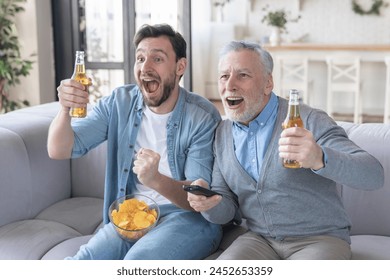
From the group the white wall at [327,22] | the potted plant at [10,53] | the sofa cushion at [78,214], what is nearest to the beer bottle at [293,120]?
the sofa cushion at [78,214]

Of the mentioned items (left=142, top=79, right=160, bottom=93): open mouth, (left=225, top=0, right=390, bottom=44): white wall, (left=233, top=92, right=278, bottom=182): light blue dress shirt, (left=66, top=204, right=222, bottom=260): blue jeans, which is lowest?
(left=66, top=204, right=222, bottom=260): blue jeans

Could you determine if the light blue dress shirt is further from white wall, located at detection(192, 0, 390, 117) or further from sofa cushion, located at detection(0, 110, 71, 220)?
white wall, located at detection(192, 0, 390, 117)

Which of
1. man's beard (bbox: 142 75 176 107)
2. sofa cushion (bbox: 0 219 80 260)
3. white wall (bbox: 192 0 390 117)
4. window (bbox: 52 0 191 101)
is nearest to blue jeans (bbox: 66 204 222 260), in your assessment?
sofa cushion (bbox: 0 219 80 260)

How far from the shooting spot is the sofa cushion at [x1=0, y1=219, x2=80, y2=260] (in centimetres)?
188

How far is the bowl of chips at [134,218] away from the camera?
1.75 m

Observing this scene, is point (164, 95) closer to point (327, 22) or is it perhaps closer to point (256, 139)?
point (256, 139)

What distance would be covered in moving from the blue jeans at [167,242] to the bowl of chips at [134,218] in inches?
1.0

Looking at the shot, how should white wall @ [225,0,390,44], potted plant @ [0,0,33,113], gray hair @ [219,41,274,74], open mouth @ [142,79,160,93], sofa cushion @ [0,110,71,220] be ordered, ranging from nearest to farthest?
gray hair @ [219,41,274,74]
open mouth @ [142,79,160,93]
sofa cushion @ [0,110,71,220]
potted plant @ [0,0,33,113]
white wall @ [225,0,390,44]

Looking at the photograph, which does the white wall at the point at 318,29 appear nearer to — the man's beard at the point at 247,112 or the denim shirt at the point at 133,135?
the denim shirt at the point at 133,135

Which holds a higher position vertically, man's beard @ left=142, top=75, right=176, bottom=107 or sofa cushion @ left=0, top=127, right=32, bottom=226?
man's beard @ left=142, top=75, right=176, bottom=107

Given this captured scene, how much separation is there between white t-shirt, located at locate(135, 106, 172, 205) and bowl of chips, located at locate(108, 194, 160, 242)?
0.26 feet

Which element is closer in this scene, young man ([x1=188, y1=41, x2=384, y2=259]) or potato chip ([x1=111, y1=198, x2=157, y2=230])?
young man ([x1=188, y1=41, x2=384, y2=259])

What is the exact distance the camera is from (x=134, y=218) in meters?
1.77

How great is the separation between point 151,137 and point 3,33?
272cm
